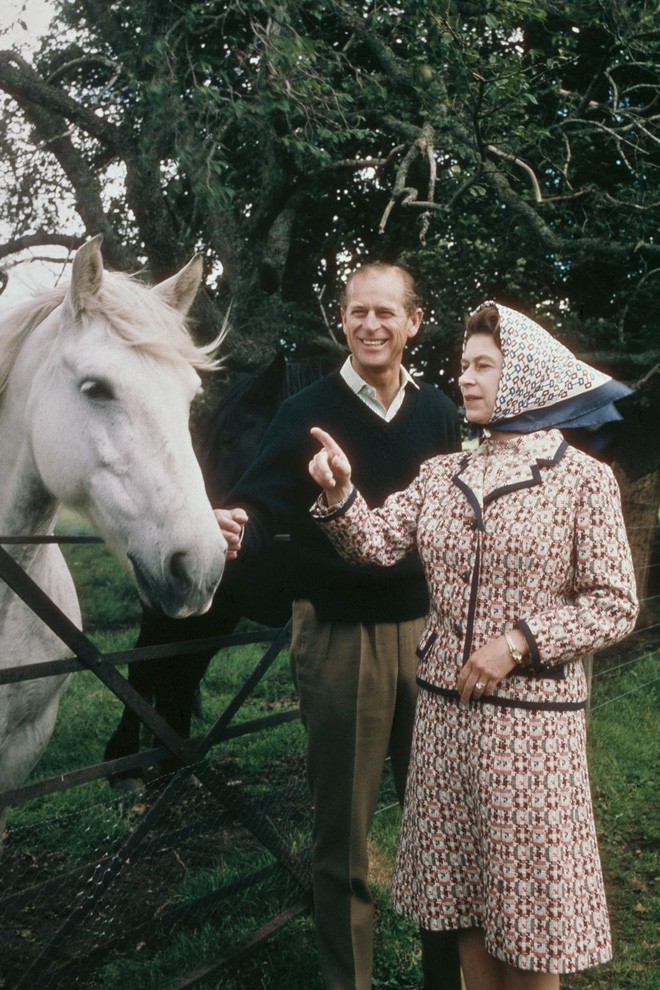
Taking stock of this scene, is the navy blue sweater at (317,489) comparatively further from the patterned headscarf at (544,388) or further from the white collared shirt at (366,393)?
the patterned headscarf at (544,388)

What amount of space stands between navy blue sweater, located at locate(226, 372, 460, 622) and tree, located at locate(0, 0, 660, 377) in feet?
11.2

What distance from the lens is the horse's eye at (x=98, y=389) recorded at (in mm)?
2184

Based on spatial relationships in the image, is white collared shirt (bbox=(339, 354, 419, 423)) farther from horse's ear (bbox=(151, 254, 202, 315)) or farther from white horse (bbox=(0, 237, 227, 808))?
horse's ear (bbox=(151, 254, 202, 315))

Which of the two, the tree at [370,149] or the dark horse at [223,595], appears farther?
the tree at [370,149]

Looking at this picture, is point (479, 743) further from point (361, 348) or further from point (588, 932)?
point (361, 348)

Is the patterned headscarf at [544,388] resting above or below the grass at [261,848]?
above

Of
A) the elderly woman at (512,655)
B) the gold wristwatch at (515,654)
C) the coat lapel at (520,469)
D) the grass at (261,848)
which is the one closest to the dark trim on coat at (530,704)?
the elderly woman at (512,655)

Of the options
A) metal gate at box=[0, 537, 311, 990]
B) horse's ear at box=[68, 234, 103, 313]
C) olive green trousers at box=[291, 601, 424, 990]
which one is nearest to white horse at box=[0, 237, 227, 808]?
horse's ear at box=[68, 234, 103, 313]

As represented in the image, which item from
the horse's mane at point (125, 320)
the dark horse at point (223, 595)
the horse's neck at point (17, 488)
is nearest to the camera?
the horse's mane at point (125, 320)

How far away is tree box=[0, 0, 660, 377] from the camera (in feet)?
19.0

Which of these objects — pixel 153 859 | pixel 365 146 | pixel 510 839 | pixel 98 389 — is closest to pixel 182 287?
pixel 98 389

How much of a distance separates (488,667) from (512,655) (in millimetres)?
63

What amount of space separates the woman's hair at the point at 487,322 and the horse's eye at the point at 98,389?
0.98m

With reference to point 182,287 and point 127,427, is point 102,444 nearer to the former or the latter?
point 127,427
